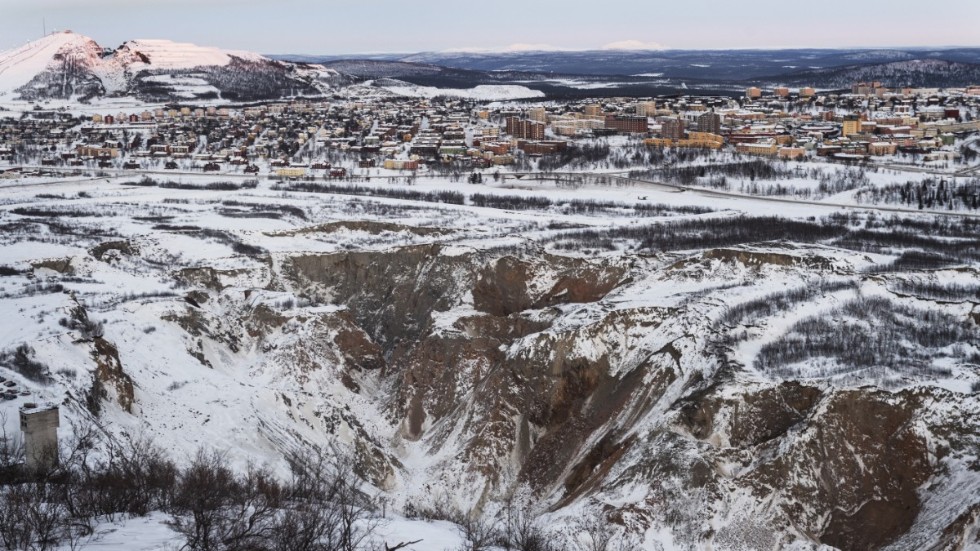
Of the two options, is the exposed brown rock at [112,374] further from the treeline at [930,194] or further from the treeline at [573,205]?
the treeline at [930,194]

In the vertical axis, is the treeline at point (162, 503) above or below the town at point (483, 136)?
below

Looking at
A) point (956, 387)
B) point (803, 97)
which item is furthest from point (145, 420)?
point (803, 97)

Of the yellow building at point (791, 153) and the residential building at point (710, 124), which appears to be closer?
the yellow building at point (791, 153)

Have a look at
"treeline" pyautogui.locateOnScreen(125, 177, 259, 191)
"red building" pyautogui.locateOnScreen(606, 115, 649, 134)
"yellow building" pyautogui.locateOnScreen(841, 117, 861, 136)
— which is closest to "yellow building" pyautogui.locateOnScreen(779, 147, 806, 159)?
"yellow building" pyautogui.locateOnScreen(841, 117, 861, 136)

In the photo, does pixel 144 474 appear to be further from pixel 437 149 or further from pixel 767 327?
pixel 437 149

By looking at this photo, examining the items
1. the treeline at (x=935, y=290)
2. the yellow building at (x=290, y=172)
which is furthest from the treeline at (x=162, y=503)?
the yellow building at (x=290, y=172)

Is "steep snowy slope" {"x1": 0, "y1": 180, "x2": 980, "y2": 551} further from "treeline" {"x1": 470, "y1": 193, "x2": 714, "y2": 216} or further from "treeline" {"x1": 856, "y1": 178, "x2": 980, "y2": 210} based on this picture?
"treeline" {"x1": 856, "y1": 178, "x2": 980, "y2": 210}

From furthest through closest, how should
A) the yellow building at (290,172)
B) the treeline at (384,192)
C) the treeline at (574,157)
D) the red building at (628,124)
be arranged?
the red building at (628,124)
the treeline at (574,157)
the yellow building at (290,172)
the treeline at (384,192)
